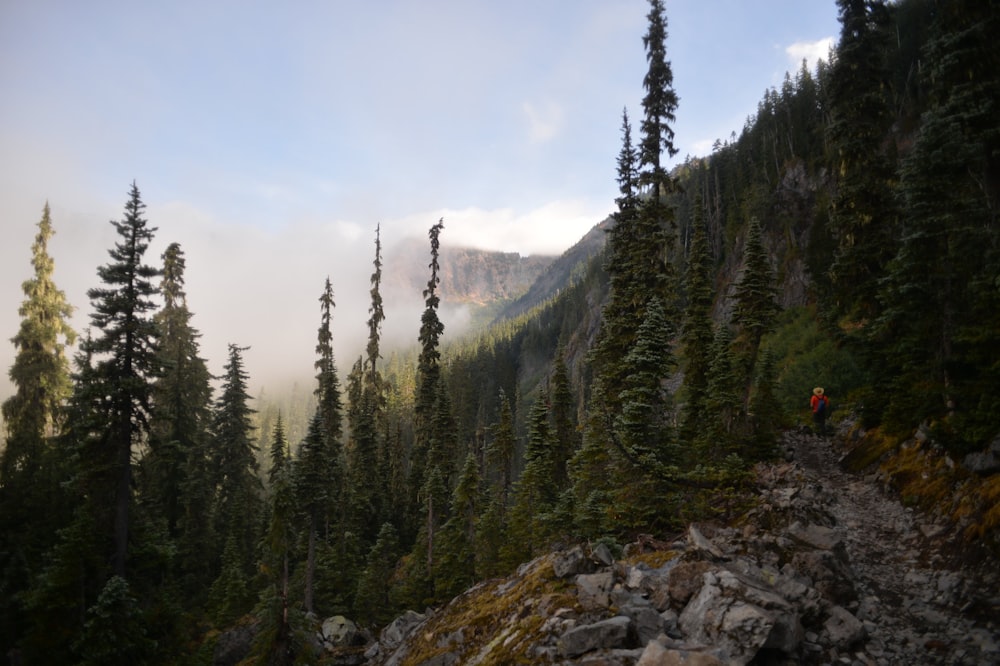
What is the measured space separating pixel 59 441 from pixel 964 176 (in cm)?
3836

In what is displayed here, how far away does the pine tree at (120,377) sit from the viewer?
18.1m

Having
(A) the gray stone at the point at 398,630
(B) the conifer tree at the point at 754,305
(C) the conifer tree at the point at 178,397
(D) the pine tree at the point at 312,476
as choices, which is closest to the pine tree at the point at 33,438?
(C) the conifer tree at the point at 178,397

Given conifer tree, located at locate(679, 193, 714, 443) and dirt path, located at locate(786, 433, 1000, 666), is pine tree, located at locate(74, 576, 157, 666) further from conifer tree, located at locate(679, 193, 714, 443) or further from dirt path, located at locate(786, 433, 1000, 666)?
conifer tree, located at locate(679, 193, 714, 443)

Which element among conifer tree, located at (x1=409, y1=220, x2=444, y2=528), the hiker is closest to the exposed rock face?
the hiker

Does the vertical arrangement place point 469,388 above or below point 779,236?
below

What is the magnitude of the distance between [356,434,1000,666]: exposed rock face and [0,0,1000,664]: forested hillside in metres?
→ 1.78

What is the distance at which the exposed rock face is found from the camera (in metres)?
6.46

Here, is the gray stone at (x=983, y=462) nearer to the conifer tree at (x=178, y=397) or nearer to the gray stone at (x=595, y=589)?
the gray stone at (x=595, y=589)

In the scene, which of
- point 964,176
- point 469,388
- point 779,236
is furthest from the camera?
point 469,388

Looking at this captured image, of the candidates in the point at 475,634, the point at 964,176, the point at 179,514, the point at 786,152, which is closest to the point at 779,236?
the point at 786,152

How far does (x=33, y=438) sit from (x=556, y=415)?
3235 centimetres

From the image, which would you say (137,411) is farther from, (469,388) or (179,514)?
(469,388)

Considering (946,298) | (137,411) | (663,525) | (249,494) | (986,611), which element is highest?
(946,298)

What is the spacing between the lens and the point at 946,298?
13703mm
